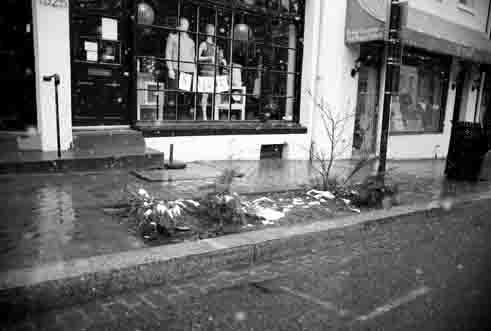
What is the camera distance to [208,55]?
9984 mm

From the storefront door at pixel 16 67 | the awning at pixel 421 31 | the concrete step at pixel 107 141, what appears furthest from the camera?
the awning at pixel 421 31

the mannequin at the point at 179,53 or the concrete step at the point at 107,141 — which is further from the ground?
the mannequin at the point at 179,53

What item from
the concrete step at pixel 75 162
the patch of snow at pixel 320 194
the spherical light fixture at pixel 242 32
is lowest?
the patch of snow at pixel 320 194

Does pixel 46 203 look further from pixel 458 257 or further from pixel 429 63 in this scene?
pixel 429 63

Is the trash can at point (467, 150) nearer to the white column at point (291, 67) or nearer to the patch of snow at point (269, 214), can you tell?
the white column at point (291, 67)

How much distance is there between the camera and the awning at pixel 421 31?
11.0m

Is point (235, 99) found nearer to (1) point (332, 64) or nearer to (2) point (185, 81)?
(2) point (185, 81)

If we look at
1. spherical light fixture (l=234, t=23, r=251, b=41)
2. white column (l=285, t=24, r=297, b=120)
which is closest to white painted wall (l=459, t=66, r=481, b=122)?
white column (l=285, t=24, r=297, b=120)

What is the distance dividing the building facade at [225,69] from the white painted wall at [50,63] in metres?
0.02

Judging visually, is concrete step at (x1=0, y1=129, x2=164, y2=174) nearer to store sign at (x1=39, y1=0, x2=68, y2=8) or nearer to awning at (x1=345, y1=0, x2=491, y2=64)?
store sign at (x1=39, y1=0, x2=68, y2=8)

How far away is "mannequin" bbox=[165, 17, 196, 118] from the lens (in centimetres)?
938

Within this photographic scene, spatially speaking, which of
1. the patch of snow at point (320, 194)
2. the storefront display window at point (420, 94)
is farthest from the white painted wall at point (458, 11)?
the patch of snow at point (320, 194)

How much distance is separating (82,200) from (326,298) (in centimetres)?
352

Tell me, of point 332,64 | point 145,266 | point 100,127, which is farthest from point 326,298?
point 332,64
